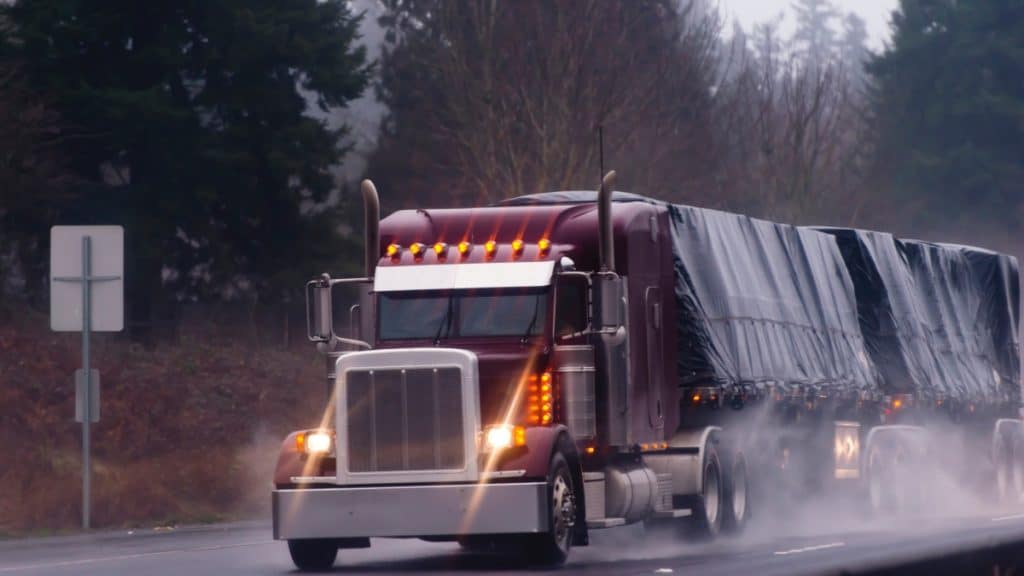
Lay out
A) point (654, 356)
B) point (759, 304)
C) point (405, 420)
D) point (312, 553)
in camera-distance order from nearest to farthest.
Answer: point (405, 420) < point (312, 553) < point (654, 356) < point (759, 304)

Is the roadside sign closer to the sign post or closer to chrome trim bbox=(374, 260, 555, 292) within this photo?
the sign post

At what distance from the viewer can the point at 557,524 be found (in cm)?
1841

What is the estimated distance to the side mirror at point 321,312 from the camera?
63.7ft

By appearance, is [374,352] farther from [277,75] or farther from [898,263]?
[277,75]

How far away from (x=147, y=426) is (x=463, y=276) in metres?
15.4

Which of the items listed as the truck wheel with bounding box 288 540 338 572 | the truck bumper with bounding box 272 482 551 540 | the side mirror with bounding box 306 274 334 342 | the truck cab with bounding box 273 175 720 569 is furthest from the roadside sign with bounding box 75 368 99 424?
the truck bumper with bounding box 272 482 551 540

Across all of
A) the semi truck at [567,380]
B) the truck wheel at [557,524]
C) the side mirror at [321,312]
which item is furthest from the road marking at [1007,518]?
the side mirror at [321,312]

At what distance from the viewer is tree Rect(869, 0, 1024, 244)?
3137 inches

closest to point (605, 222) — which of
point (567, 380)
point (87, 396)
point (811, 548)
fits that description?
point (567, 380)

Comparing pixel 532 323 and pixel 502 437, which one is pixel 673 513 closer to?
pixel 532 323

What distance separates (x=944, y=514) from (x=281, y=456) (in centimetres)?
1566

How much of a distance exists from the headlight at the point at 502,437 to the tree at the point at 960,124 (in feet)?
200

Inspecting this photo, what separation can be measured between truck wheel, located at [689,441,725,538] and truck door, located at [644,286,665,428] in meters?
1.04

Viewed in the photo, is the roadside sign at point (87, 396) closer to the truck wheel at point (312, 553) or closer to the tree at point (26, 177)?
the truck wheel at point (312, 553)
